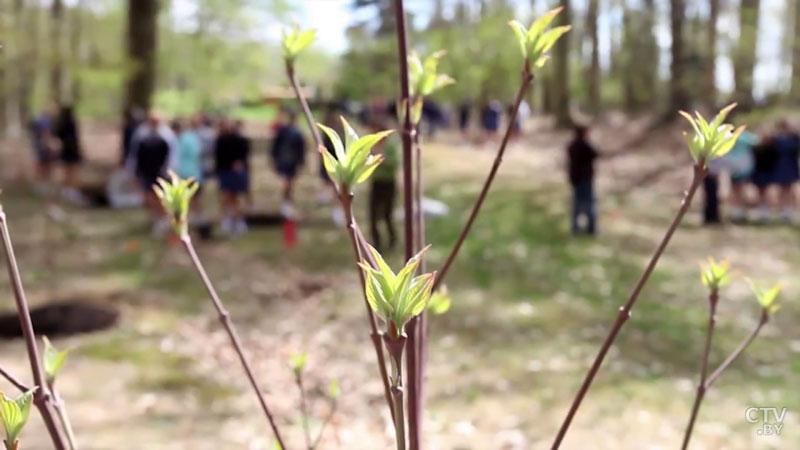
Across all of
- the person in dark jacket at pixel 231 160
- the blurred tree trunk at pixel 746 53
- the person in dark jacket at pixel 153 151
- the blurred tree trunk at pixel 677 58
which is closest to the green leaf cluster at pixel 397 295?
the person in dark jacket at pixel 231 160

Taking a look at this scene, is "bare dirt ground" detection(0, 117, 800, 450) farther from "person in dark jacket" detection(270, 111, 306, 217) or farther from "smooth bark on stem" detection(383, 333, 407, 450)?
"smooth bark on stem" detection(383, 333, 407, 450)

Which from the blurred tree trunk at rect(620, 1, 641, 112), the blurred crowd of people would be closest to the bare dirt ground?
the blurred crowd of people

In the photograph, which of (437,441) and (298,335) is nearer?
(437,441)

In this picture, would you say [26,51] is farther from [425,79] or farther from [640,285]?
[640,285]

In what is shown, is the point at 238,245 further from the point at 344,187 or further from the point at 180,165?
the point at 344,187

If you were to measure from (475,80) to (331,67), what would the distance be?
15.7m

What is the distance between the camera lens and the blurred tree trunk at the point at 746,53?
16047 millimetres

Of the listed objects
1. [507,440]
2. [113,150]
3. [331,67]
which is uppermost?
[331,67]

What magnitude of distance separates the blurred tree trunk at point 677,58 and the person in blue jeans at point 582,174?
11.5m

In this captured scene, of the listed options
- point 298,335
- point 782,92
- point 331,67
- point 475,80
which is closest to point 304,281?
point 298,335

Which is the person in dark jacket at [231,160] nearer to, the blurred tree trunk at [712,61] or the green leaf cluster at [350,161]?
the green leaf cluster at [350,161]

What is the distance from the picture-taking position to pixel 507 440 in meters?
4.86

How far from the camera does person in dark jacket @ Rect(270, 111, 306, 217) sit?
11.6 meters

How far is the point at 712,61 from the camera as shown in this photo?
55.0 feet
